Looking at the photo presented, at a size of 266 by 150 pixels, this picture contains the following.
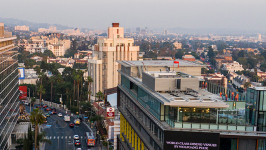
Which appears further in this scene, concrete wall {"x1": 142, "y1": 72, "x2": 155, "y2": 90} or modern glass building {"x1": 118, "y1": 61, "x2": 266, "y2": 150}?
concrete wall {"x1": 142, "y1": 72, "x2": 155, "y2": 90}

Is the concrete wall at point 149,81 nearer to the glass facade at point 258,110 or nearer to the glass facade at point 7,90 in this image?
the glass facade at point 258,110

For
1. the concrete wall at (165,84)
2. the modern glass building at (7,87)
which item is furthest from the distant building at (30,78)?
the concrete wall at (165,84)

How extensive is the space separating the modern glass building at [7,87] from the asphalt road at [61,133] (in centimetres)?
1031

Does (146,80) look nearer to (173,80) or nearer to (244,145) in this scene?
(173,80)

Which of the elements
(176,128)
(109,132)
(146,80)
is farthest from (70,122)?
(176,128)

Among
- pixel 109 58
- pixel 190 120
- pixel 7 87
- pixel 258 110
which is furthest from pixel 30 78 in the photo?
pixel 258 110

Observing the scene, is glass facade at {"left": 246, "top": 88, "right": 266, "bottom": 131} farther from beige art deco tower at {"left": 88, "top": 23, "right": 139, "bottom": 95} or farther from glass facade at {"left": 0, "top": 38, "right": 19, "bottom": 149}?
beige art deco tower at {"left": 88, "top": 23, "right": 139, "bottom": 95}

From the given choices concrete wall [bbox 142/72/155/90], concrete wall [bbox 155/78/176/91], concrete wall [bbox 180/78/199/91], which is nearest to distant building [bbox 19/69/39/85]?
concrete wall [bbox 142/72/155/90]

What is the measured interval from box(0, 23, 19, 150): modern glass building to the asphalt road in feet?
33.8

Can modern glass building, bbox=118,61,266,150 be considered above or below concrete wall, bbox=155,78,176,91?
below

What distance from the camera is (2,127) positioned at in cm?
6531

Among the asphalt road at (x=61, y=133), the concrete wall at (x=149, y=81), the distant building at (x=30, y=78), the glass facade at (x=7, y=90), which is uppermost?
the concrete wall at (x=149, y=81)

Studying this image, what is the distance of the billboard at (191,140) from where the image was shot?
3428cm

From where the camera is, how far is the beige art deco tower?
447 feet
